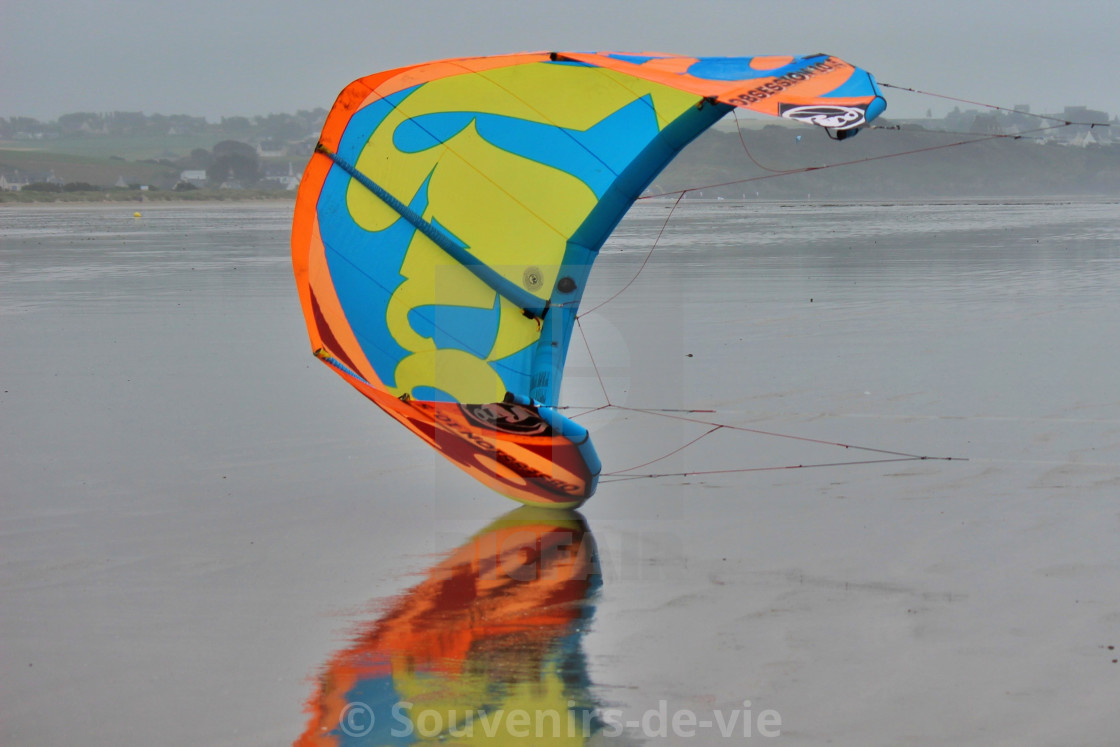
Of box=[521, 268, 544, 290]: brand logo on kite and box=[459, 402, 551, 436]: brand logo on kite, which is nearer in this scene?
box=[459, 402, 551, 436]: brand logo on kite

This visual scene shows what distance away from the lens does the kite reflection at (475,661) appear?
3.54 m

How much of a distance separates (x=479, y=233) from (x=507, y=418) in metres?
1.03

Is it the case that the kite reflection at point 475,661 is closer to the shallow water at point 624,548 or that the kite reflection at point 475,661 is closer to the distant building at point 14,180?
the shallow water at point 624,548

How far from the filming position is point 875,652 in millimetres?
3930

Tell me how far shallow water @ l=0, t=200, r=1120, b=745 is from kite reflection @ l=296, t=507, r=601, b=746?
0.06 ft

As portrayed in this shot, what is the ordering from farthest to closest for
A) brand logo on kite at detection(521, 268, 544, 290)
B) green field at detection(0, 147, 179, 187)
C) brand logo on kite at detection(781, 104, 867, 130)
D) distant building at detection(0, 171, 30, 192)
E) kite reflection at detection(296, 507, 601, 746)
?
green field at detection(0, 147, 179, 187) < distant building at detection(0, 171, 30, 192) < brand logo on kite at detection(521, 268, 544, 290) < brand logo on kite at detection(781, 104, 867, 130) < kite reflection at detection(296, 507, 601, 746)

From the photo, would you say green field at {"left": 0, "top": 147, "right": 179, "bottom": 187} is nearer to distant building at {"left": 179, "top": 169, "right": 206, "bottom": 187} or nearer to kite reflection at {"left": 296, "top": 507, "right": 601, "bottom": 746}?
distant building at {"left": 179, "top": 169, "right": 206, "bottom": 187}

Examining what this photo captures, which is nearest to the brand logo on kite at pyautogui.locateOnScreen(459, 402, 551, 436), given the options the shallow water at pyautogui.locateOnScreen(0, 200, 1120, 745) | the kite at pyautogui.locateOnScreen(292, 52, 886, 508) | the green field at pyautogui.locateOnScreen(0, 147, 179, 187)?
the kite at pyautogui.locateOnScreen(292, 52, 886, 508)

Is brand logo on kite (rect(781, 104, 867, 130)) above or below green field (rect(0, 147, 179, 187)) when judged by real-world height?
below

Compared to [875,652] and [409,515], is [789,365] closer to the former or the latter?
[409,515]

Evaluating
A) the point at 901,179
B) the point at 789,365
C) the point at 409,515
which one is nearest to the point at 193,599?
the point at 409,515

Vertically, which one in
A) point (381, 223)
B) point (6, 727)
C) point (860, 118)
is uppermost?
point (860, 118)

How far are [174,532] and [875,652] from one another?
3.18 metres

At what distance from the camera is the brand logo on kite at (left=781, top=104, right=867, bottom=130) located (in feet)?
13.1
